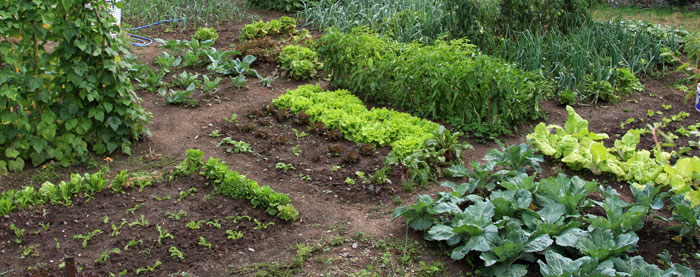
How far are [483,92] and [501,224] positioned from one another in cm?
211

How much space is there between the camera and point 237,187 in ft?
15.5

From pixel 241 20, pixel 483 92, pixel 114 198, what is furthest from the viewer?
pixel 241 20

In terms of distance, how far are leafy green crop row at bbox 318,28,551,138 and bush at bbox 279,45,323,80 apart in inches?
24.4

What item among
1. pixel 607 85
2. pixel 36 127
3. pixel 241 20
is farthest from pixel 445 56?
pixel 241 20

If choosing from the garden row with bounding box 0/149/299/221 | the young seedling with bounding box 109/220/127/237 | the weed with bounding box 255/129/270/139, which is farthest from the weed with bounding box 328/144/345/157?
the young seedling with bounding box 109/220/127/237

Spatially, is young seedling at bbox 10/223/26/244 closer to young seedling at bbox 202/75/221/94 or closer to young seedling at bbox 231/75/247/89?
young seedling at bbox 202/75/221/94

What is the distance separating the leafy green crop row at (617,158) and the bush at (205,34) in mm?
4571

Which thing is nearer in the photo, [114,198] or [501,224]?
[501,224]

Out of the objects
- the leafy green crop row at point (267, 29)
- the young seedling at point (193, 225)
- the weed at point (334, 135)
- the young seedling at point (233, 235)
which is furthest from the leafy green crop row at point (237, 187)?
the leafy green crop row at point (267, 29)

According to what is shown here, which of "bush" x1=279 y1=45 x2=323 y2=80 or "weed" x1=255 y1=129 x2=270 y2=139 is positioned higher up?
"bush" x1=279 y1=45 x2=323 y2=80

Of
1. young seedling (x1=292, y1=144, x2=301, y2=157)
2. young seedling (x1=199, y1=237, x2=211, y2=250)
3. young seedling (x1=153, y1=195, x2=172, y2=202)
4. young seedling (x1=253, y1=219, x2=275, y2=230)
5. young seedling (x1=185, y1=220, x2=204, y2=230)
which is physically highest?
young seedling (x1=153, y1=195, x2=172, y2=202)

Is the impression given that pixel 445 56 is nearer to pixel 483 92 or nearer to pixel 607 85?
pixel 483 92

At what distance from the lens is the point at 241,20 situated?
9484 mm

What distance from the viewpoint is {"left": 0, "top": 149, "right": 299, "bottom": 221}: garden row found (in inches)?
176
